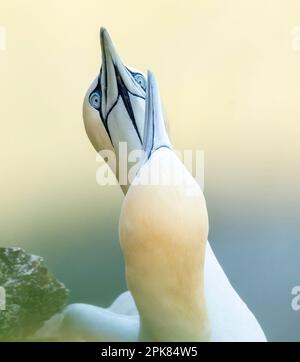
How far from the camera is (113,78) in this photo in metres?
1.65

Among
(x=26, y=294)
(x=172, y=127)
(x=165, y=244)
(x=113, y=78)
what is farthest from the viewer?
(x=172, y=127)

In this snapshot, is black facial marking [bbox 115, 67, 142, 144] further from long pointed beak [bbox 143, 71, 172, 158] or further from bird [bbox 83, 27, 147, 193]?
long pointed beak [bbox 143, 71, 172, 158]

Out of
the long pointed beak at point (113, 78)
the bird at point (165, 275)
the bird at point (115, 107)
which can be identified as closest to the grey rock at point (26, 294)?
the bird at point (165, 275)

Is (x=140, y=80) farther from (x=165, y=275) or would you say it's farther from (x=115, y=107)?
(x=165, y=275)

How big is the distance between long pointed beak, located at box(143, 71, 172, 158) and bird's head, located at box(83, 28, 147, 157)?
0.41 ft

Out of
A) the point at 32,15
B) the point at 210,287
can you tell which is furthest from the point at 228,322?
the point at 32,15

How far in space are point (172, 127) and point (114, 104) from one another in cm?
31

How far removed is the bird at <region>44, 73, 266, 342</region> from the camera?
137cm

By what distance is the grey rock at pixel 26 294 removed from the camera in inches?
70.1

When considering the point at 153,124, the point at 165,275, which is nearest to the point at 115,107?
the point at 153,124

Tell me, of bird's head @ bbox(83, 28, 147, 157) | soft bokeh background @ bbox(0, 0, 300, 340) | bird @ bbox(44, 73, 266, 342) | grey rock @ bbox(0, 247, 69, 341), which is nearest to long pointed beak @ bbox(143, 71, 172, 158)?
bird @ bbox(44, 73, 266, 342)

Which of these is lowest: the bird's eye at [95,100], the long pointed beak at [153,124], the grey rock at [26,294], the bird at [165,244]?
the grey rock at [26,294]

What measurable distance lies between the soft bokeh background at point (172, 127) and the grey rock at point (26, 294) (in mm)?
76

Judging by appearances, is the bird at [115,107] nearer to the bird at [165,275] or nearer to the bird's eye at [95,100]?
the bird's eye at [95,100]
